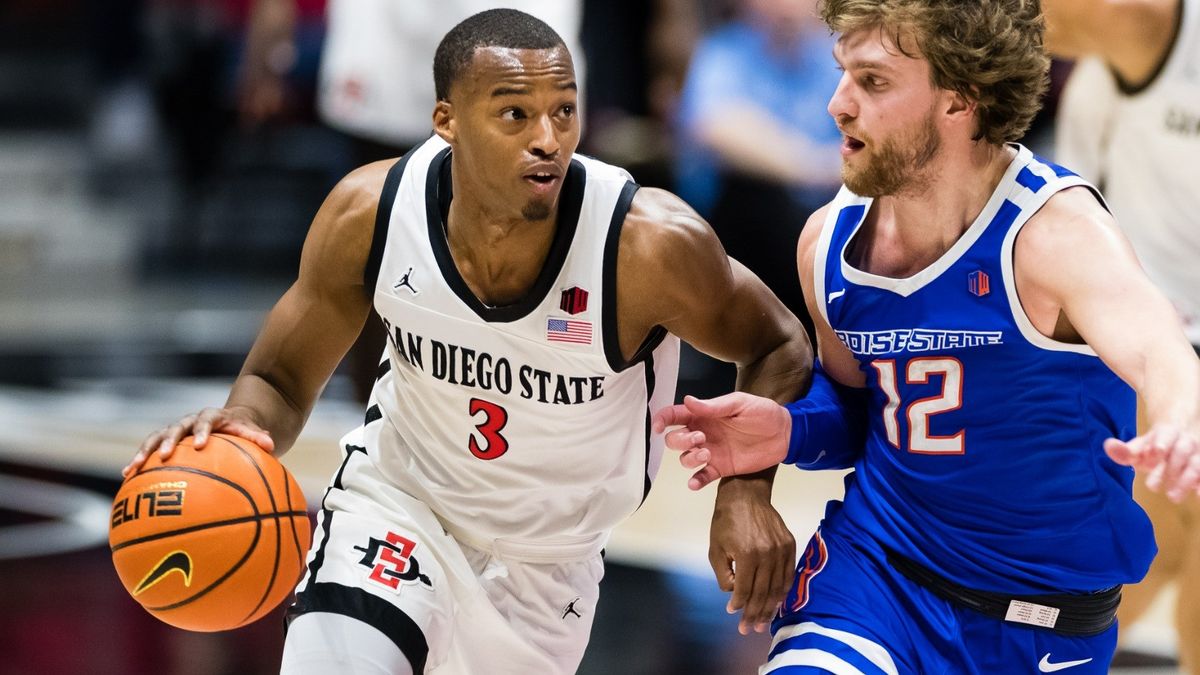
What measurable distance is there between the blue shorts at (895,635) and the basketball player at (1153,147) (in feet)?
4.94

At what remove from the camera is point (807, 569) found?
3.92 meters

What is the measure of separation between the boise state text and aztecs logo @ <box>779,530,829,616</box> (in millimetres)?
641

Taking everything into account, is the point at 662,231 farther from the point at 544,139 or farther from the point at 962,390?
the point at 962,390

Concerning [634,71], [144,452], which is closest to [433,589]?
[144,452]

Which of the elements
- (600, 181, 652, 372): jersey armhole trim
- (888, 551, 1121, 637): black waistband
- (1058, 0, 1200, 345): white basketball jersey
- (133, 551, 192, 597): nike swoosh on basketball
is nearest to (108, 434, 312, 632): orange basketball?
(133, 551, 192, 597): nike swoosh on basketball

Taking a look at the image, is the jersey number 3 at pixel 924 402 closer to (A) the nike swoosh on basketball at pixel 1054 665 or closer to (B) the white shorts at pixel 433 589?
(A) the nike swoosh on basketball at pixel 1054 665

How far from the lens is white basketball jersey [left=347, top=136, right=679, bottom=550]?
4.10 m

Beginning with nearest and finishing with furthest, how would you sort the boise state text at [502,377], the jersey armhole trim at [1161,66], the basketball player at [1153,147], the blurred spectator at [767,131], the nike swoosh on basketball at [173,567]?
the nike swoosh on basketball at [173,567]
the boise state text at [502,377]
the basketball player at [1153,147]
the jersey armhole trim at [1161,66]
the blurred spectator at [767,131]

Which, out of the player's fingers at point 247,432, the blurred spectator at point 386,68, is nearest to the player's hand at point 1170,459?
the player's fingers at point 247,432

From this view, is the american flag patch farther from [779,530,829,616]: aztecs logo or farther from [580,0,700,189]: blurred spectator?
[580,0,700,189]: blurred spectator

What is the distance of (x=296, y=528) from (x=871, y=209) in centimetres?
154

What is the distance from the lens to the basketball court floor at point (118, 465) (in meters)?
6.29

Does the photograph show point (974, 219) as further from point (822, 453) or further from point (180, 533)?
point (180, 533)

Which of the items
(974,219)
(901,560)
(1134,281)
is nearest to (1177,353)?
(1134,281)
